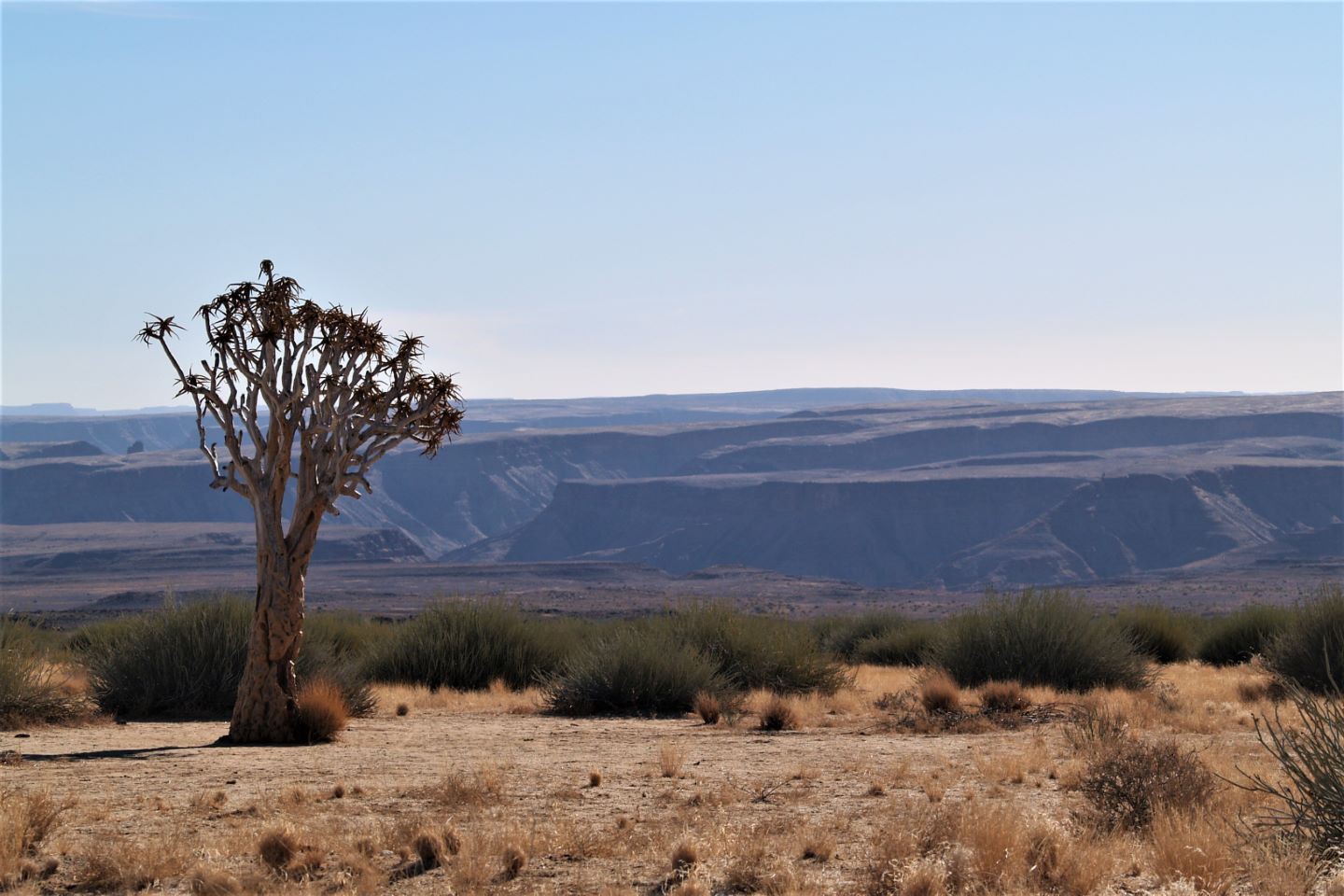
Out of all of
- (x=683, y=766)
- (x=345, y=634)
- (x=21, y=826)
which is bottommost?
(x=345, y=634)

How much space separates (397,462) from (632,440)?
3007 centimetres

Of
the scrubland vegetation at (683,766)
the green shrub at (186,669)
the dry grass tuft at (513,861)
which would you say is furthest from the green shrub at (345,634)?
the dry grass tuft at (513,861)

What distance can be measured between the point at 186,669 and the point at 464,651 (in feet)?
17.3

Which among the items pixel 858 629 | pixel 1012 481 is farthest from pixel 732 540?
pixel 858 629

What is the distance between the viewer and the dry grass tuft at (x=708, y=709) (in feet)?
54.1

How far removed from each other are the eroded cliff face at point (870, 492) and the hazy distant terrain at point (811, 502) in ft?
0.80

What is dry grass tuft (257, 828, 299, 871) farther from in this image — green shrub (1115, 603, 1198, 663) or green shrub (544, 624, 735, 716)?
green shrub (1115, 603, 1198, 663)

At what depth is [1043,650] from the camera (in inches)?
781

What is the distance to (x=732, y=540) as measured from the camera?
392 feet

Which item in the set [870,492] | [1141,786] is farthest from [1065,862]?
[870,492]

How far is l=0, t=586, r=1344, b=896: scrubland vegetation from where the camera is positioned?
308 inches

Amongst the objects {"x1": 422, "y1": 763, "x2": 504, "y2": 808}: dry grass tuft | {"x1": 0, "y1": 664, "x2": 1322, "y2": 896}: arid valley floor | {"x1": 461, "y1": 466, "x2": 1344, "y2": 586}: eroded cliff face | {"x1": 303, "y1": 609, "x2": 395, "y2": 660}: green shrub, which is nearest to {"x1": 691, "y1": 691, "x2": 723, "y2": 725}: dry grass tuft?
{"x1": 0, "y1": 664, "x2": 1322, "y2": 896}: arid valley floor

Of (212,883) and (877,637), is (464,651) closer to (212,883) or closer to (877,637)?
(877,637)

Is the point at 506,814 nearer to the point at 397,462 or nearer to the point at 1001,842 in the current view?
the point at 1001,842
